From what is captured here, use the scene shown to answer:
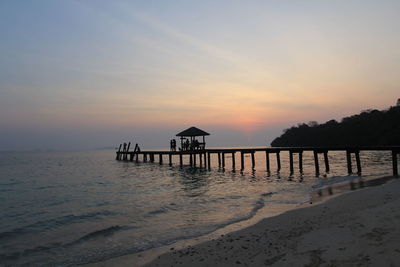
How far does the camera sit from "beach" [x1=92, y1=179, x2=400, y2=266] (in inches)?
191

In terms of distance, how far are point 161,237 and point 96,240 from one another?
1797 millimetres

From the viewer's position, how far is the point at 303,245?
5824mm

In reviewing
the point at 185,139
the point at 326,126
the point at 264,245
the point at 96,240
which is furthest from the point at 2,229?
the point at 326,126

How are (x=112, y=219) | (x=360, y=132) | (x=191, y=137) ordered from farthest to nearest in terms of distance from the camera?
(x=360, y=132) → (x=191, y=137) → (x=112, y=219)

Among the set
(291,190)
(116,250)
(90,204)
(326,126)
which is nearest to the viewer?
(116,250)

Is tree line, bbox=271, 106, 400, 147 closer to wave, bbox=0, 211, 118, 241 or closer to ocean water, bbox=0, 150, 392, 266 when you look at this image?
ocean water, bbox=0, 150, 392, 266

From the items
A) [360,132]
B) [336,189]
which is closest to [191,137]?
[336,189]

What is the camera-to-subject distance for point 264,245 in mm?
6305

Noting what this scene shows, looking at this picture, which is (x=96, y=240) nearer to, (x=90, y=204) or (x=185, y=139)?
(x=90, y=204)

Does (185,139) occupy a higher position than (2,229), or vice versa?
(185,139)

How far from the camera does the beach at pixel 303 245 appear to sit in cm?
486

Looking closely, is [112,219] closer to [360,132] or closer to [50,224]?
[50,224]

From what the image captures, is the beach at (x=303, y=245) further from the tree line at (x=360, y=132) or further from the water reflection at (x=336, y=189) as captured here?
the tree line at (x=360, y=132)

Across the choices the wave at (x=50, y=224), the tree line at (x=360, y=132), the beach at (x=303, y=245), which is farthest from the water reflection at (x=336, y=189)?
the tree line at (x=360, y=132)
